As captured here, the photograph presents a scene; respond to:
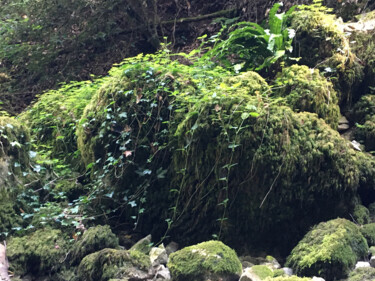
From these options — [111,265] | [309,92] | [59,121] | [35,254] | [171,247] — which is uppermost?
[309,92]

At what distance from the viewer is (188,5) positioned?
9555mm

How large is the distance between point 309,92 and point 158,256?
7.68 ft

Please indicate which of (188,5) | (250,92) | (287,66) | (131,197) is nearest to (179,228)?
(131,197)

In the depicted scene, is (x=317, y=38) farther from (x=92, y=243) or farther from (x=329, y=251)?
(x=92, y=243)

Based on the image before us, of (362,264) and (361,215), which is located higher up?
(362,264)

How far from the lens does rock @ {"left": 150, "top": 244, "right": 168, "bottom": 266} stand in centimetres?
385

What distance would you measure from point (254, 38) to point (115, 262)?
3.19 meters

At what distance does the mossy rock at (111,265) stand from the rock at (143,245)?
1.03 ft

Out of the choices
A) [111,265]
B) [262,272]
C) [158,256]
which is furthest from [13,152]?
[262,272]

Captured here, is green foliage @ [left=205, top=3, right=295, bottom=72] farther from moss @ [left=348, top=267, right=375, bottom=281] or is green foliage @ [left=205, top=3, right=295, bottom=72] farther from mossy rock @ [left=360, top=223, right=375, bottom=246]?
moss @ [left=348, top=267, right=375, bottom=281]

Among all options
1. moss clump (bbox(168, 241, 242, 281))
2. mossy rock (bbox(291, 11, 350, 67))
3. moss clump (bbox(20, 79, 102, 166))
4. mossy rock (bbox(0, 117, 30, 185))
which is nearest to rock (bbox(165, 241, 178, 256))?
moss clump (bbox(168, 241, 242, 281))

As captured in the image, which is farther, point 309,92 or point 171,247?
point 309,92

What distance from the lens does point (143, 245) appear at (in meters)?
4.22

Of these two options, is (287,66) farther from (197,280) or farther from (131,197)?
(197,280)
